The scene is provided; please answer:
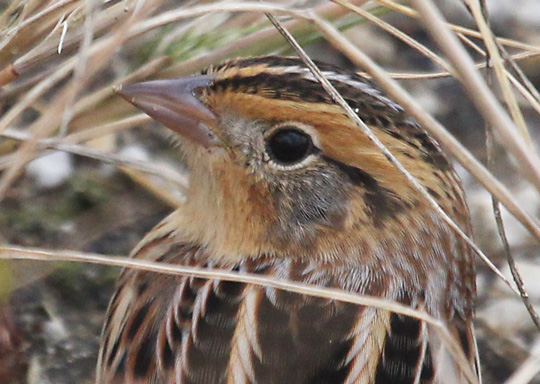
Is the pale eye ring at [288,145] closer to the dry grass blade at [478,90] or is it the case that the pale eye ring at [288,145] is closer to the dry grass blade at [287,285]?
the dry grass blade at [287,285]

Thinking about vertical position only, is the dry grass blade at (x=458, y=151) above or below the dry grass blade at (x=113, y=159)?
below

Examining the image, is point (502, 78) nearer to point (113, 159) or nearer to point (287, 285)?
point (287, 285)

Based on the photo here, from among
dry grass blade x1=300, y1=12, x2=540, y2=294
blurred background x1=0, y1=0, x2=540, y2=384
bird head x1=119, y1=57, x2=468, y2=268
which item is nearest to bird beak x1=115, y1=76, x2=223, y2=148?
bird head x1=119, y1=57, x2=468, y2=268

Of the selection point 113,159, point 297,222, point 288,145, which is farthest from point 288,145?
point 113,159

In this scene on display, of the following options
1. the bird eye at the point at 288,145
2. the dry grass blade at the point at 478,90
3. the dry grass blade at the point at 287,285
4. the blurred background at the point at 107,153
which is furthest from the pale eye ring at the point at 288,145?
the dry grass blade at the point at 478,90

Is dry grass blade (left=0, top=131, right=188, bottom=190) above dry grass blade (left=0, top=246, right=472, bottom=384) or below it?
above

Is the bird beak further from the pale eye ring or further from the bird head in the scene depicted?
the pale eye ring
